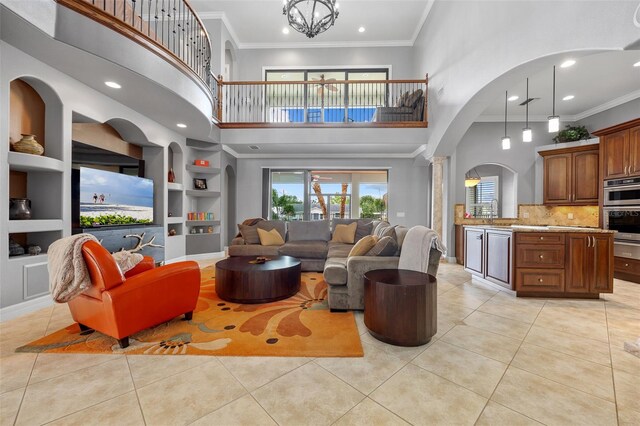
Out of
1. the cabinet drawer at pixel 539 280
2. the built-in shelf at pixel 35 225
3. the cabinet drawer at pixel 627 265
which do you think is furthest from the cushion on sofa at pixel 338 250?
the cabinet drawer at pixel 627 265

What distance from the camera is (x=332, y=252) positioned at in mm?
4461

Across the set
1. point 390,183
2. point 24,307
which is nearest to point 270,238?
point 24,307

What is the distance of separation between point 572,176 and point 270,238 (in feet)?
20.2

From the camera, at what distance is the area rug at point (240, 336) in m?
2.10

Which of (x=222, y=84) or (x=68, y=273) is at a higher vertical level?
(x=222, y=84)

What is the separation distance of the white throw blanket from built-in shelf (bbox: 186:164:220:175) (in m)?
4.18

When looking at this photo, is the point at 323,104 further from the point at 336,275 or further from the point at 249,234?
the point at 336,275

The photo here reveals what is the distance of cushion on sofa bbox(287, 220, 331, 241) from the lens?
5.39 meters

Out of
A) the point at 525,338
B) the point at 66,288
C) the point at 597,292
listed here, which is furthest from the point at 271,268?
the point at 597,292

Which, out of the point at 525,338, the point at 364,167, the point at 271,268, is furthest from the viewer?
the point at 364,167

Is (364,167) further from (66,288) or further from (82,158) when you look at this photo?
(66,288)

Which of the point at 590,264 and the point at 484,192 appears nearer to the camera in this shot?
the point at 590,264

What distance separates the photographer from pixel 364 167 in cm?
748

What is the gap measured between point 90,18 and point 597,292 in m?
6.71
